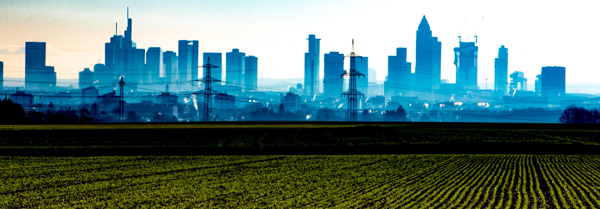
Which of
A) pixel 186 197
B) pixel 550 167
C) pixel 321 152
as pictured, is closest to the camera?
pixel 186 197

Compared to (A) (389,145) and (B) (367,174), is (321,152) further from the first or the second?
(B) (367,174)

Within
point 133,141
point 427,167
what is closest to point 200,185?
point 427,167

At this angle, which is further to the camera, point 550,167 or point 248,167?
point 550,167

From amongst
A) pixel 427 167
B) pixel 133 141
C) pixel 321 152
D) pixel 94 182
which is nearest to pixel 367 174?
pixel 427 167

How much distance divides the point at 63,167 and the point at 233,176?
14.0 m

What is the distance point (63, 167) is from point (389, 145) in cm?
3568

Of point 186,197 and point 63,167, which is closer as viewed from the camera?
point 186,197

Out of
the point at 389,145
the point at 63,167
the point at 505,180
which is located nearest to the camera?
the point at 505,180

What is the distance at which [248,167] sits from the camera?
121ft

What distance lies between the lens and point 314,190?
2608 cm

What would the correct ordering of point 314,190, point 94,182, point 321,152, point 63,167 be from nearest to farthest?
point 314,190, point 94,182, point 63,167, point 321,152

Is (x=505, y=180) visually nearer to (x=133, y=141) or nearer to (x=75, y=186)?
(x=75, y=186)

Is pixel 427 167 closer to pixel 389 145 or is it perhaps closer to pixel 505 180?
pixel 505 180

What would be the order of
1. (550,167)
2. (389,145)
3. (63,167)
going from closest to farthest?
(63,167), (550,167), (389,145)
